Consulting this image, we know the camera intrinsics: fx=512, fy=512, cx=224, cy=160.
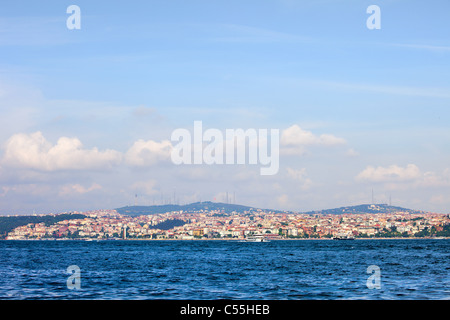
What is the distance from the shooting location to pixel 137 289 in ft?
110

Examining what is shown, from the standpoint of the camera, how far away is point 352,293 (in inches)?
1201
